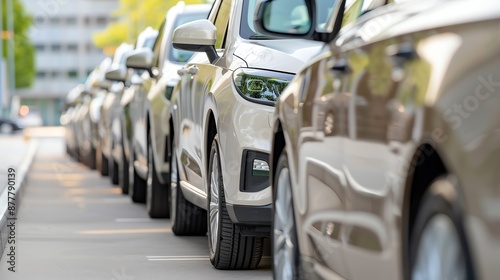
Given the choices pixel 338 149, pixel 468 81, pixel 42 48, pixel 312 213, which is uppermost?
pixel 468 81

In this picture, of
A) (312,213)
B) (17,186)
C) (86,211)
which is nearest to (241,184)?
(312,213)

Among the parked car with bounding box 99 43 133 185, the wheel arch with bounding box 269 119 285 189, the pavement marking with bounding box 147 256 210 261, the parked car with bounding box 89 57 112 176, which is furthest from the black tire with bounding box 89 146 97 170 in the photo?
the wheel arch with bounding box 269 119 285 189

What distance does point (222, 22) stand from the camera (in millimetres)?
9297

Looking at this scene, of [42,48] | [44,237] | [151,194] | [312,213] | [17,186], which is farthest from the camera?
[42,48]

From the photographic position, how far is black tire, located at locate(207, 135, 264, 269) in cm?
784

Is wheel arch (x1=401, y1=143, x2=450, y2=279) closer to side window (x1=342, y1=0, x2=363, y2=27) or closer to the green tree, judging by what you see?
side window (x1=342, y1=0, x2=363, y2=27)

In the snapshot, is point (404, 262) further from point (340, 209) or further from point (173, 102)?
point (173, 102)

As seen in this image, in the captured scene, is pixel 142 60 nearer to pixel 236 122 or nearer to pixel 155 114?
pixel 155 114

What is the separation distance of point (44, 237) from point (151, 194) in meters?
1.74

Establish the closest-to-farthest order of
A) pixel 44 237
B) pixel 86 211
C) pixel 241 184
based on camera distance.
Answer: pixel 241 184 < pixel 44 237 < pixel 86 211

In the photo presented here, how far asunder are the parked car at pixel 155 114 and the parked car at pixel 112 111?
6.72ft

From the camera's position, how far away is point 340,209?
4.75m

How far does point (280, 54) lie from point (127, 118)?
784 cm

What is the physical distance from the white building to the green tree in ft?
73.6
